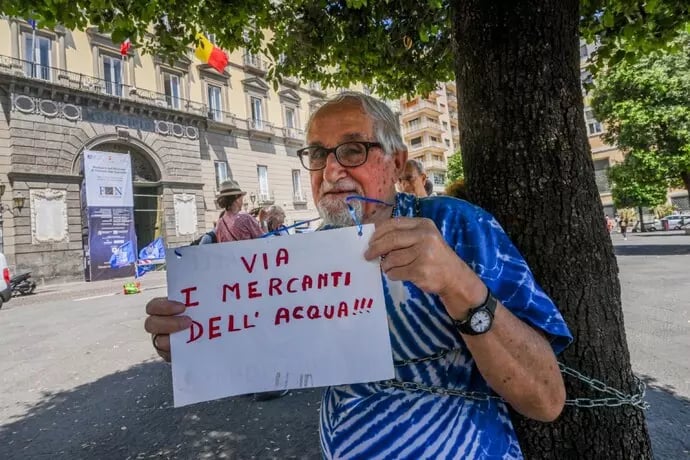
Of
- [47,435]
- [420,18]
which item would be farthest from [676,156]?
[47,435]

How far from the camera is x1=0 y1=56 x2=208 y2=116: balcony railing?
16578 millimetres

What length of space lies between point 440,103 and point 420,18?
155 feet

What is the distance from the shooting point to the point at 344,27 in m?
4.47

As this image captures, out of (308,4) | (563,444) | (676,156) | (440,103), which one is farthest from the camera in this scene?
(440,103)

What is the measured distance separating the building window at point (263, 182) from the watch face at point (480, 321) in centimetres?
2580

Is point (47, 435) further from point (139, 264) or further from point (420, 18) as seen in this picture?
point (139, 264)

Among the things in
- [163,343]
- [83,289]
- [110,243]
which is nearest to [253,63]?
[110,243]

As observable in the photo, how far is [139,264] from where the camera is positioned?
61.7 ft

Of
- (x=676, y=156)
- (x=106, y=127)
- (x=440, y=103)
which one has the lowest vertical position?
(x=676, y=156)

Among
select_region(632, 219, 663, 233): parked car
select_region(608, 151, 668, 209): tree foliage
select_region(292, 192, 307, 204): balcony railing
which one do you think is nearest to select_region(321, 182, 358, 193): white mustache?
select_region(608, 151, 668, 209): tree foliage

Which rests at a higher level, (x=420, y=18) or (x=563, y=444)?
(x=420, y=18)

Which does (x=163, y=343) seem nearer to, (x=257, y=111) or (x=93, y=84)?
(x=93, y=84)

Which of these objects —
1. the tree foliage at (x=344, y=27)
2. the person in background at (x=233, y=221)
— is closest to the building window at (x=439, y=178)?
the tree foliage at (x=344, y=27)

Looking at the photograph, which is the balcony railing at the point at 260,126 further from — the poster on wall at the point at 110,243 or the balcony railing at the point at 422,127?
the balcony railing at the point at 422,127
